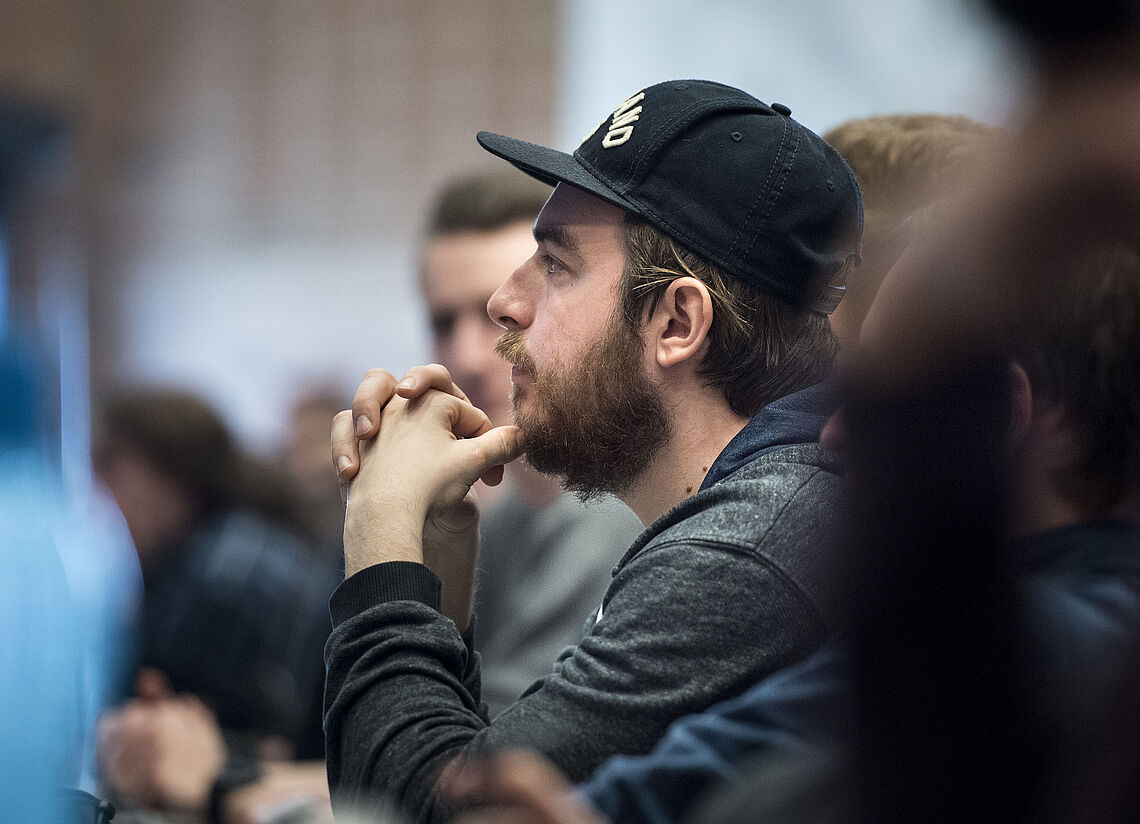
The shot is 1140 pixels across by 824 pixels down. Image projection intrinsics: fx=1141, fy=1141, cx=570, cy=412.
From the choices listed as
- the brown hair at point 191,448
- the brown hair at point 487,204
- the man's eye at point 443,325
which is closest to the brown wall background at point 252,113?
the brown hair at point 191,448

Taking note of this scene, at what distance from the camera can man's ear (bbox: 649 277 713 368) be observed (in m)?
1.13

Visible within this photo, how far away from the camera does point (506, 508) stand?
6.42ft

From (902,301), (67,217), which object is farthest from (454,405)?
(67,217)

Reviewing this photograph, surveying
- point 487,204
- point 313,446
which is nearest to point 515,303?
point 487,204

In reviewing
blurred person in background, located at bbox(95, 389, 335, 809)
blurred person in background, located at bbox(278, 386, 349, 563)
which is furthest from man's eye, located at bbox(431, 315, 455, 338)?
blurred person in background, located at bbox(278, 386, 349, 563)

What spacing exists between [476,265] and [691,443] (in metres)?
0.88

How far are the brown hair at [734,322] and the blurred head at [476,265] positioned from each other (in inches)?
28.4

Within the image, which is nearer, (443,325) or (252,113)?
(443,325)

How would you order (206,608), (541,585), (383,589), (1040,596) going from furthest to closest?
(206,608) → (541,585) → (383,589) → (1040,596)

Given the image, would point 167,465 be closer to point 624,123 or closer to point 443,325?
point 443,325

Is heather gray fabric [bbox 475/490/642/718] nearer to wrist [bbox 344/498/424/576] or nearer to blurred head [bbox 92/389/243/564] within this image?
wrist [bbox 344/498/424/576]

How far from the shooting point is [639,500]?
1.21 metres

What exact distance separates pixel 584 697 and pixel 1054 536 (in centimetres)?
39

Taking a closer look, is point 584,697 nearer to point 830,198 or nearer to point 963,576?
point 963,576
